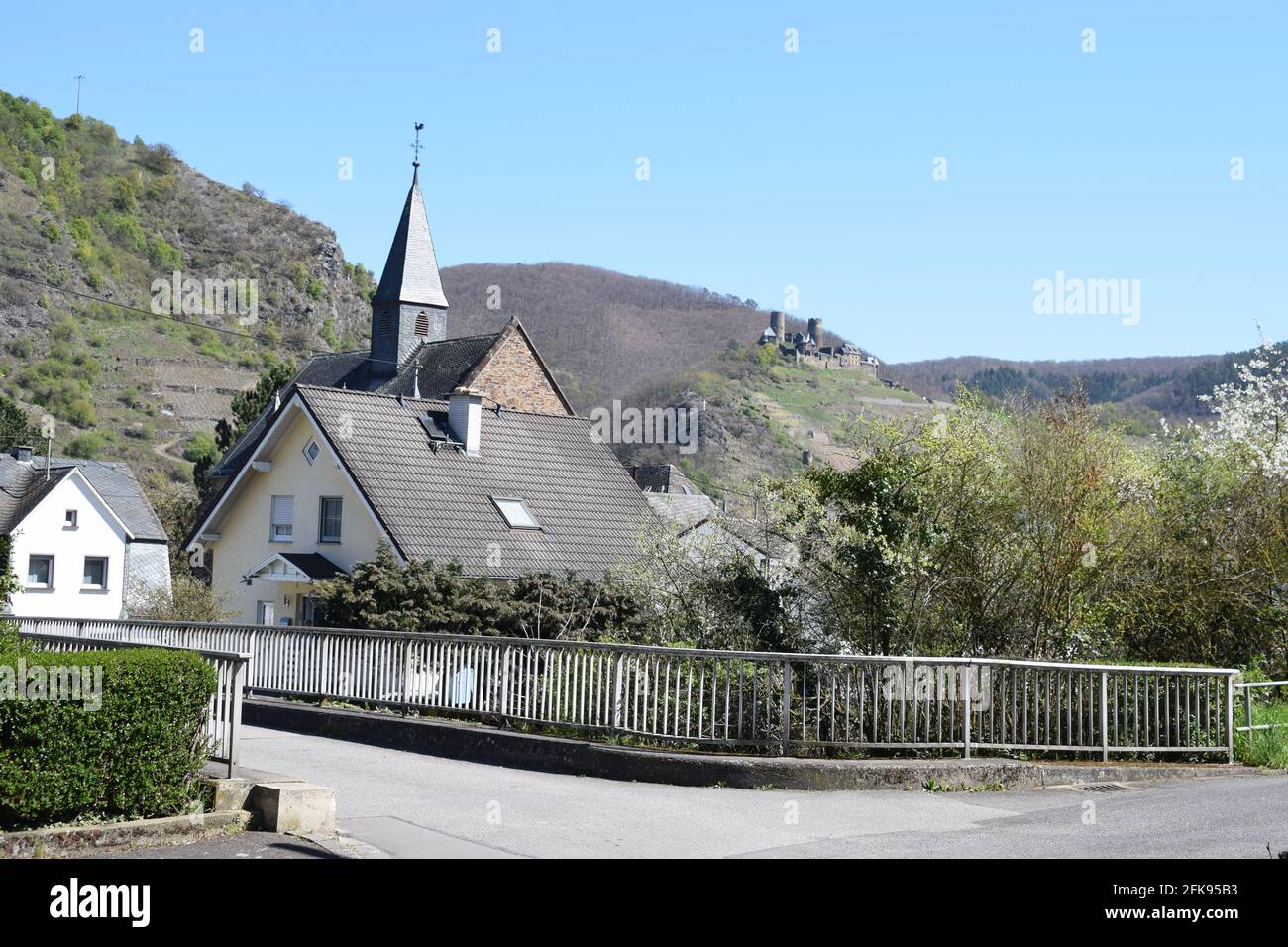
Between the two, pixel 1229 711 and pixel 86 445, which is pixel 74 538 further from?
pixel 1229 711

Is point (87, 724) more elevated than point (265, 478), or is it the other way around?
point (265, 478)

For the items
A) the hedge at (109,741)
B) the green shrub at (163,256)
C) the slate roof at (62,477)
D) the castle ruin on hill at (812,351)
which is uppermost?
the green shrub at (163,256)

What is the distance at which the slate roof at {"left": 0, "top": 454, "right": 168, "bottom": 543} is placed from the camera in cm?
5528

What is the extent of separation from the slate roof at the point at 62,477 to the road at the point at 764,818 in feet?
150

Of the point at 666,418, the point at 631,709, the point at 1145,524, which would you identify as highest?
the point at 666,418

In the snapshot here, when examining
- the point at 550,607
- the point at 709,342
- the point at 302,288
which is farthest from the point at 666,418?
the point at 550,607

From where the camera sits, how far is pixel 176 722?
949cm

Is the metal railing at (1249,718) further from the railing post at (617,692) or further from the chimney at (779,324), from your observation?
the chimney at (779,324)

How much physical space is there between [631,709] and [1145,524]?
8556 mm

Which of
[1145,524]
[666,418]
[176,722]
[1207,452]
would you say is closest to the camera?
[176,722]

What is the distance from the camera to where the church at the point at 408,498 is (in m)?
27.5

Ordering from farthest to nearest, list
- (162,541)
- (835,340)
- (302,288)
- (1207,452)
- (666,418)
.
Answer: (835,340) < (302,288) < (666,418) < (162,541) < (1207,452)

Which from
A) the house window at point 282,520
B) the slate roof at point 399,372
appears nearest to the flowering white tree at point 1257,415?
the house window at point 282,520

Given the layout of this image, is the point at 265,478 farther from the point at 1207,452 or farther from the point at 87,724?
the point at 87,724
